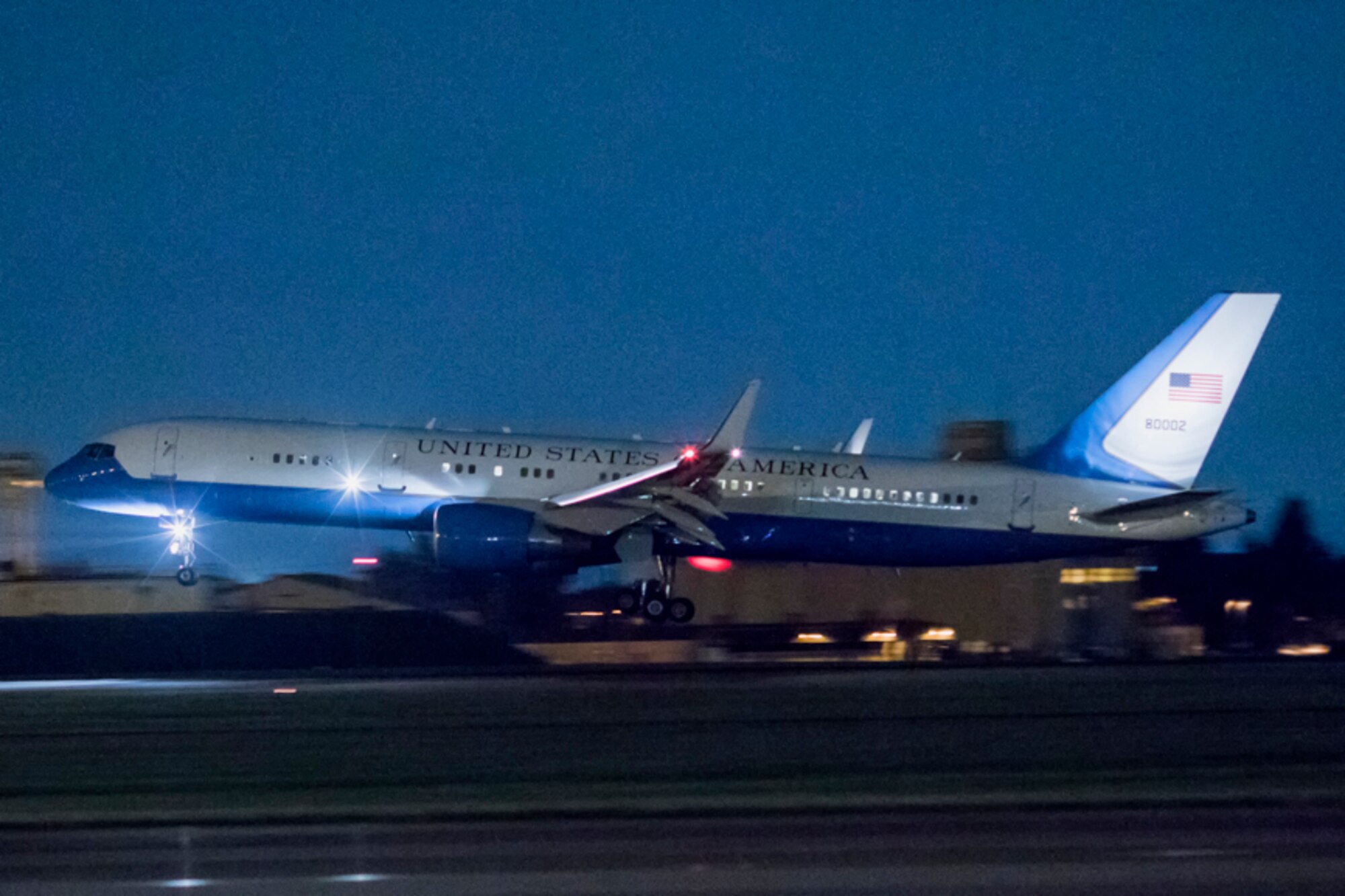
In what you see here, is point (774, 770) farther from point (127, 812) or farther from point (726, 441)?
point (726, 441)

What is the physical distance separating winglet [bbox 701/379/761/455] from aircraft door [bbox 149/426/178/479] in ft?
37.7

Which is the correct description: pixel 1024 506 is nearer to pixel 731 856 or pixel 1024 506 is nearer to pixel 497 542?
pixel 497 542

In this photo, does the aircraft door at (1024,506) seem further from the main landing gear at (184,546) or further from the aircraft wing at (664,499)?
the main landing gear at (184,546)

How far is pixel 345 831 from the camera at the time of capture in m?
11.4

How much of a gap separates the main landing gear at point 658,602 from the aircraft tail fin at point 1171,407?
27.2 ft

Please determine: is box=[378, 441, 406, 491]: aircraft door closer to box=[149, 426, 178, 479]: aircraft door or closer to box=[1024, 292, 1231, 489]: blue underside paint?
box=[149, 426, 178, 479]: aircraft door

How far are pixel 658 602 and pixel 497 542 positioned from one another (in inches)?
152

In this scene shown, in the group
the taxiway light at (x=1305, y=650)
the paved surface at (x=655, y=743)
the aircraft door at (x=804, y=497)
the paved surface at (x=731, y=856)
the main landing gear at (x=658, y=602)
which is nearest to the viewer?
the paved surface at (x=731, y=856)

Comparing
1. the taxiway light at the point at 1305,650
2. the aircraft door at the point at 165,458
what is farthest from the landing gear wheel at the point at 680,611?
the taxiway light at the point at 1305,650

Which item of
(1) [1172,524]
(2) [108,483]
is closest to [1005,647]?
(1) [1172,524]

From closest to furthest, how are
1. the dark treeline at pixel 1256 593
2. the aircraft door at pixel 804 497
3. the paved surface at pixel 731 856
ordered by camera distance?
the paved surface at pixel 731 856 < the aircraft door at pixel 804 497 < the dark treeline at pixel 1256 593

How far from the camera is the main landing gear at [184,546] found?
30688 mm

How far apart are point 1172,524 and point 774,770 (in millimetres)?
18285

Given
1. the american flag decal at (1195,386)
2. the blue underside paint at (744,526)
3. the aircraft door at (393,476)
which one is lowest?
the blue underside paint at (744,526)
